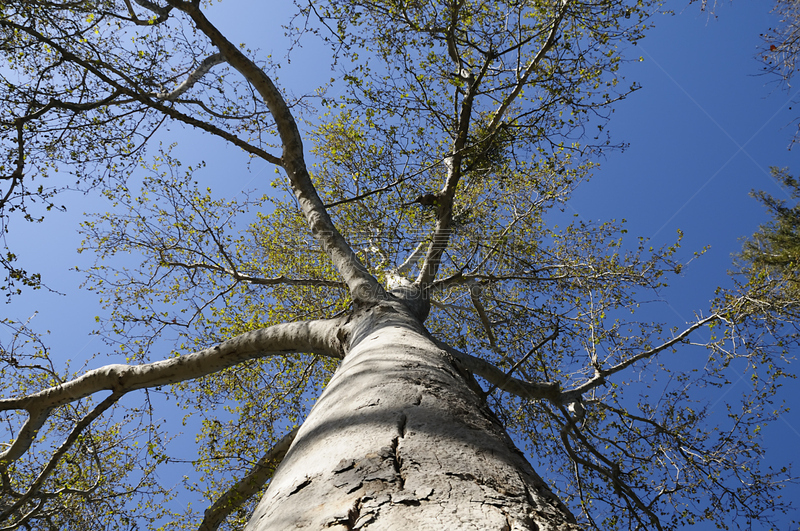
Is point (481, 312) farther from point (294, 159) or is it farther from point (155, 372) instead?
point (155, 372)

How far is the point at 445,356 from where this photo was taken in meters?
2.26

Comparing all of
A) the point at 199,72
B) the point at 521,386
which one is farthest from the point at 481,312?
the point at 199,72

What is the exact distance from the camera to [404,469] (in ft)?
3.24

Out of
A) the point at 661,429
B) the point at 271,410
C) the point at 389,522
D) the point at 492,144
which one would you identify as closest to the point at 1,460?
the point at 271,410

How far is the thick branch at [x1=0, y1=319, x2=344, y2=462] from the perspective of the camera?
3.66m

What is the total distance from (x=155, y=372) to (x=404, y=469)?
11.5 feet

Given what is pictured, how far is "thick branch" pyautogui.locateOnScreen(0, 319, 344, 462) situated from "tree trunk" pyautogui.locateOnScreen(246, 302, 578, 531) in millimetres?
2075

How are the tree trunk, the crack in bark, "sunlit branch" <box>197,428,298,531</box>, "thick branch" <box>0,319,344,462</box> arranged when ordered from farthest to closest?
"sunlit branch" <box>197,428,298,531</box>
"thick branch" <box>0,319,344,462</box>
the crack in bark
the tree trunk

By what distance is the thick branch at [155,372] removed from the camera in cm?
366

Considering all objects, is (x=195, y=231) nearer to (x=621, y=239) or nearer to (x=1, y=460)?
(x=1, y=460)

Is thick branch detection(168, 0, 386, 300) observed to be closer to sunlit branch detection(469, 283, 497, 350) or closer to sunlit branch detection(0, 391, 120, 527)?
sunlit branch detection(0, 391, 120, 527)

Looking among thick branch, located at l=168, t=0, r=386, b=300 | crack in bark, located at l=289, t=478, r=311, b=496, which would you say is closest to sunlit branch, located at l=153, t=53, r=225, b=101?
thick branch, located at l=168, t=0, r=386, b=300

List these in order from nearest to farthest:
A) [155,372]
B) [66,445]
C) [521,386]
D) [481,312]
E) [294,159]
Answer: [66,445] → [155,372] → [294,159] → [521,386] → [481,312]

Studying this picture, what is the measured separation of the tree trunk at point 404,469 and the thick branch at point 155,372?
2075mm
